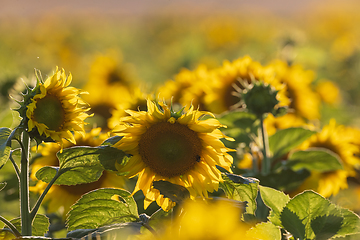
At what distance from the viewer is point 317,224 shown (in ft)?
1.90

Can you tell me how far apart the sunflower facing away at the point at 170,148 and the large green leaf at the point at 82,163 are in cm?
2

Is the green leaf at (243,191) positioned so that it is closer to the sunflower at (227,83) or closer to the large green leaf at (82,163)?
the large green leaf at (82,163)

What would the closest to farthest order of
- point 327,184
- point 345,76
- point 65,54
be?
point 327,184, point 345,76, point 65,54

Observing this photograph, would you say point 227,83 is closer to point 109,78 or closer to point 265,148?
point 265,148

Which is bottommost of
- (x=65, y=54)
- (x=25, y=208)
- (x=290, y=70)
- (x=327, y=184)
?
(x=65, y=54)

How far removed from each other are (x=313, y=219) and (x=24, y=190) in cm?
38

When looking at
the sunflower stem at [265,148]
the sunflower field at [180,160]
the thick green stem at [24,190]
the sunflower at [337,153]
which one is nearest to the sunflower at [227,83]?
the sunflower field at [180,160]

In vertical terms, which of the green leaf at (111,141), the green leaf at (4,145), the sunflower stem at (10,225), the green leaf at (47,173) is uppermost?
the green leaf at (4,145)

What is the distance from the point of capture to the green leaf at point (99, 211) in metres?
0.59

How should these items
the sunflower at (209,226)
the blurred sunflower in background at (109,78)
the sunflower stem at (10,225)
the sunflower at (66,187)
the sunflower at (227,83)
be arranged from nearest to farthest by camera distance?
the sunflower at (209,226)
the sunflower stem at (10,225)
the sunflower at (66,187)
the sunflower at (227,83)
the blurred sunflower in background at (109,78)

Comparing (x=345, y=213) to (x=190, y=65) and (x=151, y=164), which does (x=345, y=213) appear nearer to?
(x=151, y=164)

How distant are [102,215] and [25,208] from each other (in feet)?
0.36

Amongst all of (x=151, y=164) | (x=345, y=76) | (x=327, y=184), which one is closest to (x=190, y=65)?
(x=345, y=76)

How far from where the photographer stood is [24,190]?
1.78ft
